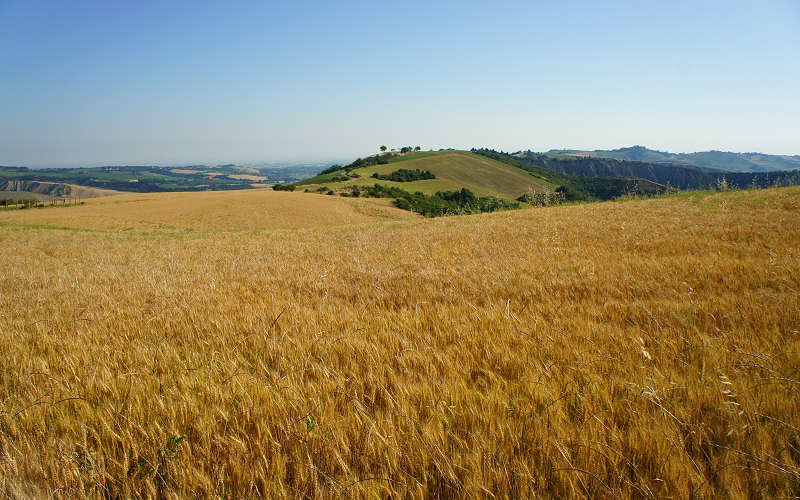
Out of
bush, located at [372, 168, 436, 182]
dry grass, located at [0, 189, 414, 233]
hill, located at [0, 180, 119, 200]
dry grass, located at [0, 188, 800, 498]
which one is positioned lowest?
dry grass, located at [0, 188, 800, 498]

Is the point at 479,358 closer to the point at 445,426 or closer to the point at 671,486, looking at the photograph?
the point at 445,426

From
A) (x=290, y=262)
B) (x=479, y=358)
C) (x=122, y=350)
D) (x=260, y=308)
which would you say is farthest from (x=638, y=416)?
(x=290, y=262)

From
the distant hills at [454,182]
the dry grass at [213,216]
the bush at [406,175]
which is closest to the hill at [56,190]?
the distant hills at [454,182]

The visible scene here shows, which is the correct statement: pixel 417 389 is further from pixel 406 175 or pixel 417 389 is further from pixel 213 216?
pixel 406 175

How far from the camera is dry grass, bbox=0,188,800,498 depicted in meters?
1.39

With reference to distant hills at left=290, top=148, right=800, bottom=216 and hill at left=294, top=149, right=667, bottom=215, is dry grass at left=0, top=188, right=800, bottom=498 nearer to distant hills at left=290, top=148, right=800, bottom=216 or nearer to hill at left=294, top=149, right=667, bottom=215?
distant hills at left=290, top=148, right=800, bottom=216

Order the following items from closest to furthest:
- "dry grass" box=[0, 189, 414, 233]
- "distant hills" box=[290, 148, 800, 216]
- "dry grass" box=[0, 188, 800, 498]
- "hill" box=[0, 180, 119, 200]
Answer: "dry grass" box=[0, 188, 800, 498] < "dry grass" box=[0, 189, 414, 233] < "distant hills" box=[290, 148, 800, 216] < "hill" box=[0, 180, 119, 200]

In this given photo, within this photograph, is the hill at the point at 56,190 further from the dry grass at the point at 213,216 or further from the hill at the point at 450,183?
the dry grass at the point at 213,216

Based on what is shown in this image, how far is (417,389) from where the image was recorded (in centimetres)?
198

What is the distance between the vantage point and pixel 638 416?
5.42 feet

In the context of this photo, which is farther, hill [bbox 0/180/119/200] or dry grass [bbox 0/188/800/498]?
hill [bbox 0/180/119/200]

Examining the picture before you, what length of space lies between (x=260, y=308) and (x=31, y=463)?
2.28 meters

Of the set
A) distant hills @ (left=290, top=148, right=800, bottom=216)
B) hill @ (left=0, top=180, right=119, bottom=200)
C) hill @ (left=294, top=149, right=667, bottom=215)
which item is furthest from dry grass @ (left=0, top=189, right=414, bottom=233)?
hill @ (left=0, top=180, right=119, bottom=200)

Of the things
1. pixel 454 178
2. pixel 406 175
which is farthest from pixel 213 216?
pixel 454 178
